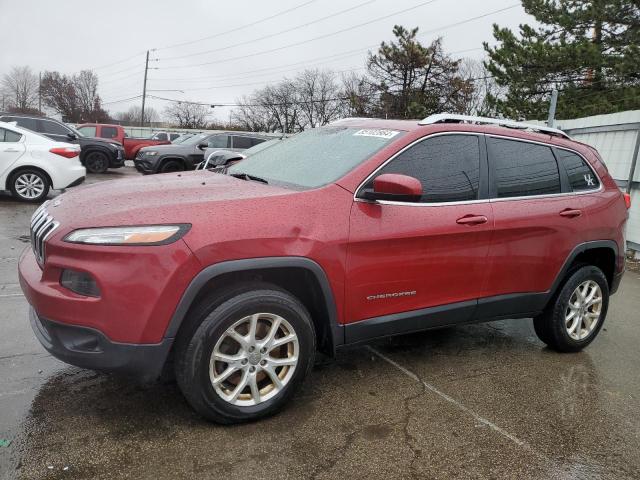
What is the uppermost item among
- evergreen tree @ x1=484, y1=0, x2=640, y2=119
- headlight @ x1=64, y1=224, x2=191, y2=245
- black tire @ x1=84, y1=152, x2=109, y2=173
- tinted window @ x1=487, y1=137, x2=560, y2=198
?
evergreen tree @ x1=484, y1=0, x2=640, y2=119

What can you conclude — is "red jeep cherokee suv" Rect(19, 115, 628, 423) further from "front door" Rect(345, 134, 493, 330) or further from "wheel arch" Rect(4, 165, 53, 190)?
"wheel arch" Rect(4, 165, 53, 190)

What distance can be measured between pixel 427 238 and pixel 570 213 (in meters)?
1.47

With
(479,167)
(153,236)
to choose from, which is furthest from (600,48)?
(153,236)

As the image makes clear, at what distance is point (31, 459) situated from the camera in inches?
95.5

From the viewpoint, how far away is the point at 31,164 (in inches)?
379

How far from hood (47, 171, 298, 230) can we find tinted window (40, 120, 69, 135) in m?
13.0

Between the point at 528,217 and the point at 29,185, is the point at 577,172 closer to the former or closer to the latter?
the point at 528,217

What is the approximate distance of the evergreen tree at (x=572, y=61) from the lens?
15.6 meters

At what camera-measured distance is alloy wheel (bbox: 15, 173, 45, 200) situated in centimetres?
966

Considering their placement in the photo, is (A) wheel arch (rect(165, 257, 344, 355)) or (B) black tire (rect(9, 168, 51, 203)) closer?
(A) wheel arch (rect(165, 257, 344, 355))

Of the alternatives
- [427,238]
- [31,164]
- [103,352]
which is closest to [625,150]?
[427,238]

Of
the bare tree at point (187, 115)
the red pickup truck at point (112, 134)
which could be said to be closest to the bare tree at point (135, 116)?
the bare tree at point (187, 115)

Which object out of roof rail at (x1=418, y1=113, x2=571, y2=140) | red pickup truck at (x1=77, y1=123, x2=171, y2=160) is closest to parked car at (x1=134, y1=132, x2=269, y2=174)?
red pickup truck at (x1=77, y1=123, x2=171, y2=160)

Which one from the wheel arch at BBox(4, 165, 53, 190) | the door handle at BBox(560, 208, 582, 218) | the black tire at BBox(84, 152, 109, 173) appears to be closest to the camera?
the door handle at BBox(560, 208, 582, 218)
